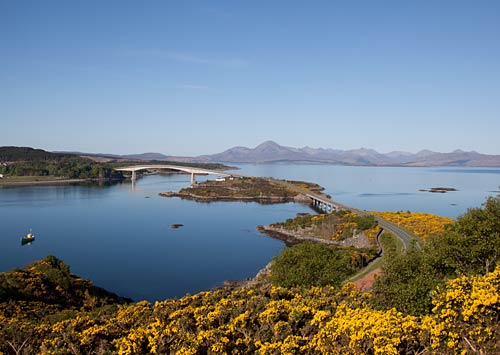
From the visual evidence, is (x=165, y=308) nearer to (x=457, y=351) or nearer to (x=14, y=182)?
(x=457, y=351)

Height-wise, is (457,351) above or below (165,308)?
above

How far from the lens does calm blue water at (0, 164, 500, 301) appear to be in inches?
1175

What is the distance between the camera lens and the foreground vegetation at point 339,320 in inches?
299

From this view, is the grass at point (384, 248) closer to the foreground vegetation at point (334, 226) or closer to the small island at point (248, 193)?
the foreground vegetation at point (334, 226)

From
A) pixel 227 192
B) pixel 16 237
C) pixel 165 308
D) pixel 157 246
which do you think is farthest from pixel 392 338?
pixel 227 192

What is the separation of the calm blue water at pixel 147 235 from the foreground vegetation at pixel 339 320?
14.6m

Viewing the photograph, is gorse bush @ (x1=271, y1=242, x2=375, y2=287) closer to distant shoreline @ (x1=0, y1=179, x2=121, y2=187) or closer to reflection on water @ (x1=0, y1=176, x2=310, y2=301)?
reflection on water @ (x1=0, y1=176, x2=310, y2=301)

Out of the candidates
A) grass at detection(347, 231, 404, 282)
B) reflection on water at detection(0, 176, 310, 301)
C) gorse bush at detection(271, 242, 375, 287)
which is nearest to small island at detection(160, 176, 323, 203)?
reflection on water at detection(0, 176, 310, 301)

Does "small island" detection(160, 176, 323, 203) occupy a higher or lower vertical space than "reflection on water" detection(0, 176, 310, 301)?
higher

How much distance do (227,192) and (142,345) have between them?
→ 73.8 meters

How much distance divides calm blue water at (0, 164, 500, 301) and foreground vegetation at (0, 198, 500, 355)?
14.6 metres

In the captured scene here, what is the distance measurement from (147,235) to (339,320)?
37273 millimetres

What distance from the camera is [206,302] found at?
12.7 metres

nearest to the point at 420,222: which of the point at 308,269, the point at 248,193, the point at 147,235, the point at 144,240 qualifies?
the point at 308,269
